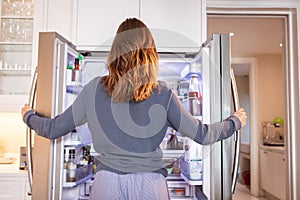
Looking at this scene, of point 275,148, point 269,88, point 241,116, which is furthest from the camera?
point 269,88

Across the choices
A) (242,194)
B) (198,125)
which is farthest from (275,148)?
(198,125)

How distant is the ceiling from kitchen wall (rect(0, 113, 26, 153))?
208 centimetres

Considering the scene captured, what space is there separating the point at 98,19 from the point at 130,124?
3.27ft

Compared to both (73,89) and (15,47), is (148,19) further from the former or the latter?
(15,47)

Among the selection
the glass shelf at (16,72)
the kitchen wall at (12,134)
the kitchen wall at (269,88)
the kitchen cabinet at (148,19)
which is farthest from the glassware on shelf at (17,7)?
the kitchen wall at (269,88)

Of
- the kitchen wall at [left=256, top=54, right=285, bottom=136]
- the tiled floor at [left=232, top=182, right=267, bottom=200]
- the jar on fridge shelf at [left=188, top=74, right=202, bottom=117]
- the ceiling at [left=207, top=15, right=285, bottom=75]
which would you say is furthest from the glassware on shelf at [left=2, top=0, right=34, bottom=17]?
the kitchen wall at [left=256, top=54, right=285, bottom=136]

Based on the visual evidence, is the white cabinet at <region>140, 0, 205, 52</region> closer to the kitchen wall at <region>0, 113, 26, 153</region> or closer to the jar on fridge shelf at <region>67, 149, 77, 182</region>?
the jar on fridge shelf at <region>67, 149, 77, 182</region>

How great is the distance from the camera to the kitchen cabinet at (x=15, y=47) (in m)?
2.39

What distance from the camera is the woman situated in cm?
123

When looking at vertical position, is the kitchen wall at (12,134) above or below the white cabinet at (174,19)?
below

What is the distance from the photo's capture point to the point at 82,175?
185 cm

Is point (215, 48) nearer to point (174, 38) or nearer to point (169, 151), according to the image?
point (174, 38)

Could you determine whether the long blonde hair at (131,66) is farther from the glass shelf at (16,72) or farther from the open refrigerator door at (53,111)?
the glass shelf at (16,72)

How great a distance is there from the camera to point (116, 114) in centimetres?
125
